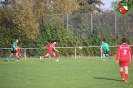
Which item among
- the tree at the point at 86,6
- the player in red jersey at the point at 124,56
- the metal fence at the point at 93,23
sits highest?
the tree at the point at 86,6

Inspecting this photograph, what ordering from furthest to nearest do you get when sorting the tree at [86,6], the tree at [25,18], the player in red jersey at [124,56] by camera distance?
1. the tree at [86,6]
2. the tree at [25,18]
3. the player in red jersey at [124,56]

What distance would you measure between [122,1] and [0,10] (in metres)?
14.8

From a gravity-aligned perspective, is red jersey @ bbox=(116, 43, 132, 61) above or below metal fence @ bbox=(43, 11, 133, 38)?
below

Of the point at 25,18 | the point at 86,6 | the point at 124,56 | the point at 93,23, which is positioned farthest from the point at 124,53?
the point at 86,6

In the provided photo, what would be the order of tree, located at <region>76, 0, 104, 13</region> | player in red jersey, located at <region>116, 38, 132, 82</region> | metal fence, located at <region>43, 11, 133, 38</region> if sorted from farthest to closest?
tree, located at <region>76, 0, 104, 13</region>
metal fence, located at <region>43, 11, 133, 38</region>
player in red jersey, located at <region>116, 38, 132, 82</region>

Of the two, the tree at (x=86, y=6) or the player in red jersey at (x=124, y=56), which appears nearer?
the player in red jersey at (x=124, y=56)

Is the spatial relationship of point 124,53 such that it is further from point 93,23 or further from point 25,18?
point 25,18

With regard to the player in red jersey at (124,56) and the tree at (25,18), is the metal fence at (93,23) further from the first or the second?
the player in red jersey at (124,56)

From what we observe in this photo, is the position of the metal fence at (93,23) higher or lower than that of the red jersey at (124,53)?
higher

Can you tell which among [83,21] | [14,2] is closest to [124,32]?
[83,21]

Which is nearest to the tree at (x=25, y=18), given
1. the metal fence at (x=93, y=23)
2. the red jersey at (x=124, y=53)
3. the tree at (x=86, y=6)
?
the metal fence at (x=93, y=23)

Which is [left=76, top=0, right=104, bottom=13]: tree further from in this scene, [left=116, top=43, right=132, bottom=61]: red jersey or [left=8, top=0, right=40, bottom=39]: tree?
[left=116, top=43, right=132, bottom=61]: red jersey

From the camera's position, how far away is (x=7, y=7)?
43719 mm

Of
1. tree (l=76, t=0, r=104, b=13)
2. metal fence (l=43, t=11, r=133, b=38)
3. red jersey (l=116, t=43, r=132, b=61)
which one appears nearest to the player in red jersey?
red jersey (l=116, t=43, r=132, b=61)
